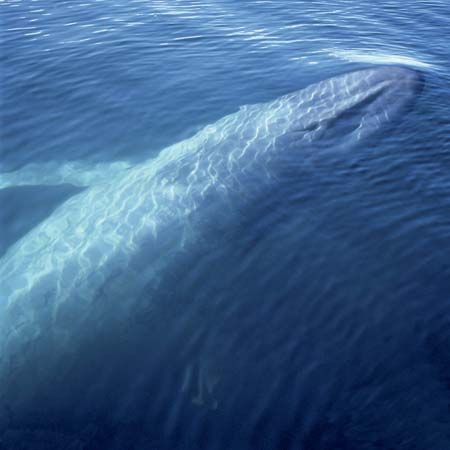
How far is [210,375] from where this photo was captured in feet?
28.6

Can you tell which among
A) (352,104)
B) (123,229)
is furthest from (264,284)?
(352,104)

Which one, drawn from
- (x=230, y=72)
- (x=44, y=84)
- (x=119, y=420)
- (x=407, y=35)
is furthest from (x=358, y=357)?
(x=407, y=35)

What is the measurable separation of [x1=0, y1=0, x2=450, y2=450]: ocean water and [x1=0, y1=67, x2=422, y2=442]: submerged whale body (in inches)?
4.5

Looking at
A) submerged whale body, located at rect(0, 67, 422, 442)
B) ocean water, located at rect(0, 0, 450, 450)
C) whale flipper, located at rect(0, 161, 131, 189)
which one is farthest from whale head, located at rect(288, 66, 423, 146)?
whale flipper, located at rect(0, 161, 131, 189)

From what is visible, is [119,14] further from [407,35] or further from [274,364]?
[274,364]

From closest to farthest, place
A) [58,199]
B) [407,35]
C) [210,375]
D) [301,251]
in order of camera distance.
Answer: [210,375] < [301,251] < [58,199] < [407,35]

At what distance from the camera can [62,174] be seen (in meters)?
15.2

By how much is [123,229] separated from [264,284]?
3394 millimetres

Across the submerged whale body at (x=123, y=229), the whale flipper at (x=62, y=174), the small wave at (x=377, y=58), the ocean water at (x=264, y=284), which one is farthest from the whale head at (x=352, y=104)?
the whale flipper at (x=62, y=174)

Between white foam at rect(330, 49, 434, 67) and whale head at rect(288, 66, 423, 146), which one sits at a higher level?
whale head at rect(288, 66, 423, 146)

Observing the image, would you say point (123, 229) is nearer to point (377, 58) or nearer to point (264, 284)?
point (264, 284)

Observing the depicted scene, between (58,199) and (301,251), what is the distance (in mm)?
7254

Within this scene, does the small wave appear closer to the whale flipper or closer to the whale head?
the whale head

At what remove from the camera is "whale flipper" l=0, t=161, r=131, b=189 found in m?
14.7
